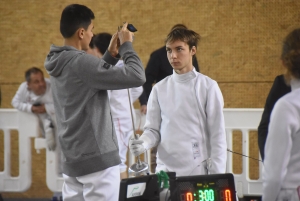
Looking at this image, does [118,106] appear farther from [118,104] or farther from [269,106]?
[269,106]

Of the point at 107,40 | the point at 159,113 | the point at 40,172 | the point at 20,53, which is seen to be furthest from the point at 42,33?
the point at 159,113

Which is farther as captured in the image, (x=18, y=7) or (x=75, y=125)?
(x=18, y=7)

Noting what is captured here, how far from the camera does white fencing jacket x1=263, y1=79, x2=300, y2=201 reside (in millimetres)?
2596

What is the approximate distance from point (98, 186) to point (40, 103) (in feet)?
10.1

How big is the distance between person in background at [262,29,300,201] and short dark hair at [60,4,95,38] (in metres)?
1.31

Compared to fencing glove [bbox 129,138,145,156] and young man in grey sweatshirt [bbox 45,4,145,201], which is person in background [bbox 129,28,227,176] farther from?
young man in grey sweatshirt [bbox 45,4,145,201]

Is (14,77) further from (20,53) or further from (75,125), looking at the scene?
(75,125)

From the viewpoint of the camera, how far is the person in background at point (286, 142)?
2.60 metres

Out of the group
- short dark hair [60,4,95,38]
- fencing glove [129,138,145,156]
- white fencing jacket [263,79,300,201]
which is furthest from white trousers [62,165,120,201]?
white fencing jacket [263,79,300,201]

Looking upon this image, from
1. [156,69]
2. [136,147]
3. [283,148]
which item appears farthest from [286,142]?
[156,69]

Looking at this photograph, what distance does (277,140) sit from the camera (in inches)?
103

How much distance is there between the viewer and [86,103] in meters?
3.42

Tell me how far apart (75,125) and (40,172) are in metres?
4.09

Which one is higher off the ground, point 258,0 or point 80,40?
point 258,0
